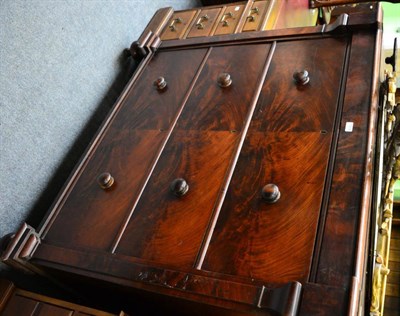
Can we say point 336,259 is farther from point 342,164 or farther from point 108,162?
point 108,162

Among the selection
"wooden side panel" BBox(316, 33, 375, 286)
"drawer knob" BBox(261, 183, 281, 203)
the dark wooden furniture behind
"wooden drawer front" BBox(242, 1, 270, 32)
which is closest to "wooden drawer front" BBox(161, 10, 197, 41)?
"wooden drawer front" BBox(242, 1, 270, 32)

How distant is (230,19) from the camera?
6.55 feet

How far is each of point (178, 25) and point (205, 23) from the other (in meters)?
0.16

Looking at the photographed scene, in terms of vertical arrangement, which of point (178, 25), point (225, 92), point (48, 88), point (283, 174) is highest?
point (178, 25)

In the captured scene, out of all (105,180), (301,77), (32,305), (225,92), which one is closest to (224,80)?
(225,92)

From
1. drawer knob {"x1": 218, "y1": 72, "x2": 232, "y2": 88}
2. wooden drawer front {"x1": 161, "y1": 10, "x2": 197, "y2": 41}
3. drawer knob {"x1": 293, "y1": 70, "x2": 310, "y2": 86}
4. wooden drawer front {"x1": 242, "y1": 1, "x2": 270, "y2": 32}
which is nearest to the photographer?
drawer knob {"x1": 293, "y1": 70, "x2": 310, "y2": 86}

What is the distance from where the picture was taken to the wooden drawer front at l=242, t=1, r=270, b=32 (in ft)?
6.21

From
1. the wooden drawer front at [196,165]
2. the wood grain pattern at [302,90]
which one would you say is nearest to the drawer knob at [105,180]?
the wooden drawer front at [196,165]

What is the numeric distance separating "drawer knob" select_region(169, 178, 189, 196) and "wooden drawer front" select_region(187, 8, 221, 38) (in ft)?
3.42

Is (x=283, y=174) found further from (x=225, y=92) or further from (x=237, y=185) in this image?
(x=225, y=92)

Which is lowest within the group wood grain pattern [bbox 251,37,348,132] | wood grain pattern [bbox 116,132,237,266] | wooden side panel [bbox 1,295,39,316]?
wooden side panel [bbox 1,295,39,316]

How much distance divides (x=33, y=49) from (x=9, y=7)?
7.1 inches

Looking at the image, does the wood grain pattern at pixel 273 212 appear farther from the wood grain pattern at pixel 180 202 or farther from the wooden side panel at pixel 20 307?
the wooden side panel at pixel 20 307

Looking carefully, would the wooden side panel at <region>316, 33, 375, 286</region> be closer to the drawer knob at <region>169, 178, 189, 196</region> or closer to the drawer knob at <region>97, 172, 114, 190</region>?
the drawer knob at <region>169, 178, 189, 196</region>
